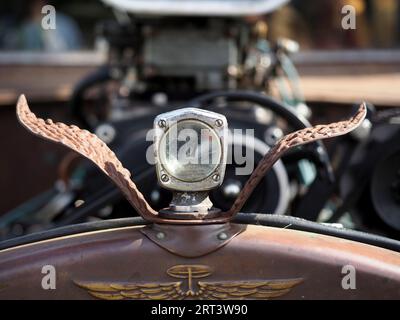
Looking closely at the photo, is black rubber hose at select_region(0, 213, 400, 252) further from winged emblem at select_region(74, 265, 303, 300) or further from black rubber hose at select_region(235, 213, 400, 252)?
winged emblem at select_region(74, 265, 303, 300)

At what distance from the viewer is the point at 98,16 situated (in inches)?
219

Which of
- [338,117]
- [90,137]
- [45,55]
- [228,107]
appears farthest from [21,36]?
[90,137]

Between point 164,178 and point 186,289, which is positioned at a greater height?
point 164,178

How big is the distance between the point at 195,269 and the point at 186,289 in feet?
0.12

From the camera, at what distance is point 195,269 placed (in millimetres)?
1367

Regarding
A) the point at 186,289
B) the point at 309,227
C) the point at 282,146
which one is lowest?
the point at 186,289

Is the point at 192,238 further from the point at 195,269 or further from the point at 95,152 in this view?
the point at 95,152

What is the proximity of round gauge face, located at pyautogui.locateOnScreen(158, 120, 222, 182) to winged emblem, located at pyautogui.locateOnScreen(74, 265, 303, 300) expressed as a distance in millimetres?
147

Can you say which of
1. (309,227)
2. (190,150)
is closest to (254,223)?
(309,227)

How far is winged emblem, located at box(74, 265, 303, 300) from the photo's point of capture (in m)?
1.37

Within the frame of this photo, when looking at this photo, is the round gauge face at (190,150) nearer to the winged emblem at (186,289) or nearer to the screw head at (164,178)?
the screw head at (164,178)
